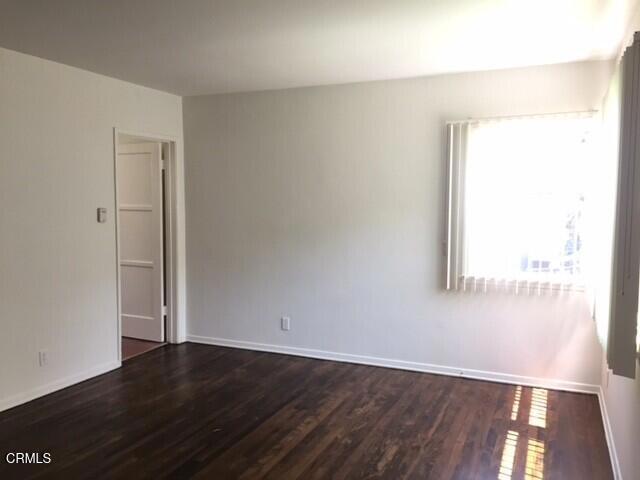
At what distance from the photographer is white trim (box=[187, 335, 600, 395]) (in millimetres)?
4046

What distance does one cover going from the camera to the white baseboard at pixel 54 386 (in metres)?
3.66

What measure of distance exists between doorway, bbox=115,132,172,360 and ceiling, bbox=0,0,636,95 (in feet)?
3.71

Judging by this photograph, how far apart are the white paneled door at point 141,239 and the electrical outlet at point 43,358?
1506 mm

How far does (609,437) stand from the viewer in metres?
3.14

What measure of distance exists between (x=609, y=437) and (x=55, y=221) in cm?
400

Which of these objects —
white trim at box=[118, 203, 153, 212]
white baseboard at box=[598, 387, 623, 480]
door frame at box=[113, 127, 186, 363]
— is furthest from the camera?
white trim at box=[118, 203, 153, 212]

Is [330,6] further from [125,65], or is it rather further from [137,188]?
[137,188]

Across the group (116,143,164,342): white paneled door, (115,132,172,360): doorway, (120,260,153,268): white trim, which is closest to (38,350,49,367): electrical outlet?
(115,132,172,360): doorway

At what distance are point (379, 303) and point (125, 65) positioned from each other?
2.80m

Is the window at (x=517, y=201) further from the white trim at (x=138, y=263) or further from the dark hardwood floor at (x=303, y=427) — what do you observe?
the white trim at (x=138, y=263)

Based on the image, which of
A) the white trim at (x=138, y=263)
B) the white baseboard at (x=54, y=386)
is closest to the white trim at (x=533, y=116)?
the white trim at (x=138, y=263)

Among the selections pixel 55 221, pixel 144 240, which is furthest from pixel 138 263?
pixel 55 221

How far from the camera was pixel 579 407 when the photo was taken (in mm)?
3709

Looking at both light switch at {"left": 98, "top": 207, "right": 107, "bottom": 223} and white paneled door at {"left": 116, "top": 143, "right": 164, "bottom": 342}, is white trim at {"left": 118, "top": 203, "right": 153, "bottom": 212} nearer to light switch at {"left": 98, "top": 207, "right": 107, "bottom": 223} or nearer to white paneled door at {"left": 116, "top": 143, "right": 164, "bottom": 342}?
white paneled door at {"left": 116, "top": 143, "right": 164, "bottom": 342}
